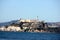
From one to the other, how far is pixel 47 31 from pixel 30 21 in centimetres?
1265

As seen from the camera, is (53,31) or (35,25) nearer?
(53,31)

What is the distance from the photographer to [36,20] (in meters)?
109

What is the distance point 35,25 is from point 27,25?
265 cm

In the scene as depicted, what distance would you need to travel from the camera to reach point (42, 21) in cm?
10425

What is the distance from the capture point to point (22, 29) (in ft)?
332

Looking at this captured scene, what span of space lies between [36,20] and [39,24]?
6.08m

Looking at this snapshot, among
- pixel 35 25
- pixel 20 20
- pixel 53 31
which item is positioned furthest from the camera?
pixel 20 20

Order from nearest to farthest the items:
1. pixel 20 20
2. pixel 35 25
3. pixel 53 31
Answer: pixel 53 31
pixel 35 25
pixel 20 20

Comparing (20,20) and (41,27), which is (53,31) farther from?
(20,20)

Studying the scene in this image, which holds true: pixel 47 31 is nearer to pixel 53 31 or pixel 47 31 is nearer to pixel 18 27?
pixel 53 31

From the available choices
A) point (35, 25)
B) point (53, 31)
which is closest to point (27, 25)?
point (35, 25)

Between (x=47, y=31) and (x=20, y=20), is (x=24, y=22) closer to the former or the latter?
(x=20, y=20)

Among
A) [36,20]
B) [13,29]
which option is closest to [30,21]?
[36,20]

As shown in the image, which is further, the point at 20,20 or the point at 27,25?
the point at 20,20
